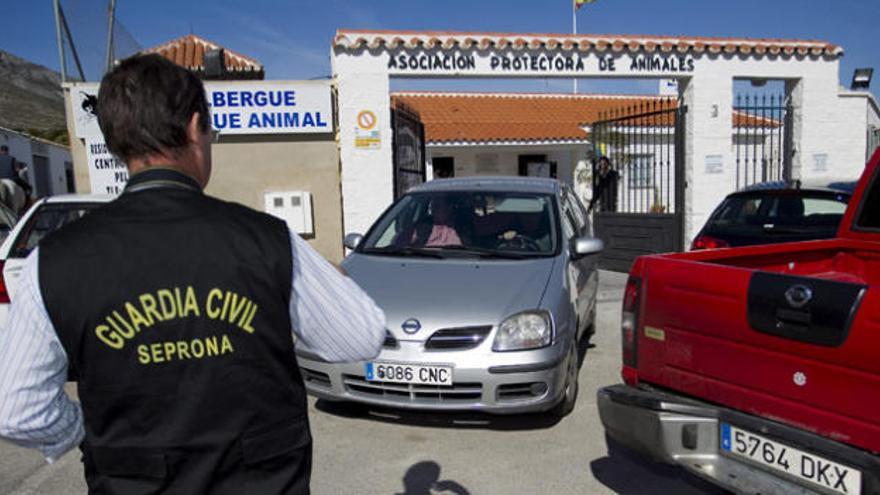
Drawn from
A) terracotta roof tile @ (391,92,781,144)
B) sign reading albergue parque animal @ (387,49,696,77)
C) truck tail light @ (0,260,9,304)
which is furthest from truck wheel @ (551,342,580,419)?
terracotta roof tile @ (391,92,781,144)

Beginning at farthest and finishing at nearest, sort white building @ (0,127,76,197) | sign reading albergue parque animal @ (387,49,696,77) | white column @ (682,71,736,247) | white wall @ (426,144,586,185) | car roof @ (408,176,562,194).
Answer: white building @ (0,127,76,197), white wall @ (426,144,586,185), white column @ (682,71,736,247), sign reading albergue parque animal @ (387,49,696,77), car roof @ (408,176,562,194)

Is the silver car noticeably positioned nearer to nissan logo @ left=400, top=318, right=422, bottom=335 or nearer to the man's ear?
nissan logo @ left=400, top=318, right=422, bottom=335

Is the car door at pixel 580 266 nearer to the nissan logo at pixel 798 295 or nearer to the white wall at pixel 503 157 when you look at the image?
the nissan logo at pixel 798 295

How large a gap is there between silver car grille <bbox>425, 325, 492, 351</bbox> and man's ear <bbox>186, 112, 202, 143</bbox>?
2.36 m

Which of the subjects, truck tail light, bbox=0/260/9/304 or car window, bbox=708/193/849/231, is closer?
truck tail light, bbox=0/260/9/304

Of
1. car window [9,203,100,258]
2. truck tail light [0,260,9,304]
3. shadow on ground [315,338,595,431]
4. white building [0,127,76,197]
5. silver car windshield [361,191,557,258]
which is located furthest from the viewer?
white building [0,127,76,197]

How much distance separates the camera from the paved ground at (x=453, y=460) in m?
3.13

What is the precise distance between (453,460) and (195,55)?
9647 millimetres

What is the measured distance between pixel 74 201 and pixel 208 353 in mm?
4185

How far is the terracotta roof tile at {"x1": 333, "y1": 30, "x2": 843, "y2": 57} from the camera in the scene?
313 inches

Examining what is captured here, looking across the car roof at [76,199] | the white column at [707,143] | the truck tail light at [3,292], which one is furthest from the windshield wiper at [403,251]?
the white column at [707,143]

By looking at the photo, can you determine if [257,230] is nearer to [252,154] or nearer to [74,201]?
[74,201]

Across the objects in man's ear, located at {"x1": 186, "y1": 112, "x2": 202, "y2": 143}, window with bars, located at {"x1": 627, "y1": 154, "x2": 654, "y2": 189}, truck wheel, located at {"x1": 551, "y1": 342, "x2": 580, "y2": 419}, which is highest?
window with bars, located at {"x1": 627, "y1": 154, "x2": 654, "y2": 189}

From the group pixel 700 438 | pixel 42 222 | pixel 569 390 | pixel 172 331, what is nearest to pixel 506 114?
pixel 42 222
